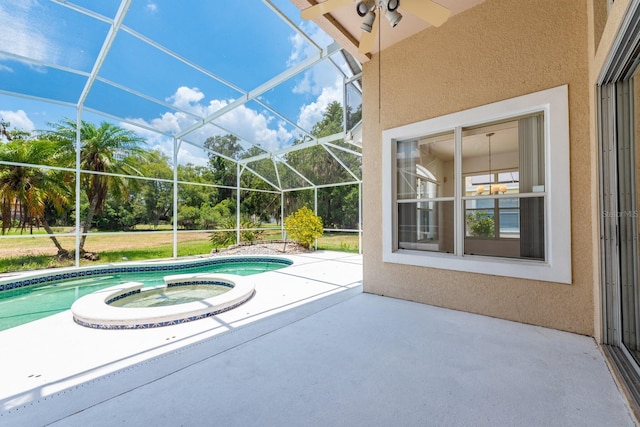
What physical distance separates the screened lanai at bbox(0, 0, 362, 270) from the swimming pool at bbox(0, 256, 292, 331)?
44.2 inches

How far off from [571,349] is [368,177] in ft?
10.0

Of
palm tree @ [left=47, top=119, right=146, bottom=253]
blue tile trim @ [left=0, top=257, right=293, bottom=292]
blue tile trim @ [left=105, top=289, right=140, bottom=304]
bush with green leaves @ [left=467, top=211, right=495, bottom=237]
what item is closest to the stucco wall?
bush with green leaves @ [left=467, top=211, right=495, bottom=237]

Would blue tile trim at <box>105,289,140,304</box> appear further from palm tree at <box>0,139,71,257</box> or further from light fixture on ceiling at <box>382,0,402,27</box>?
light fixture on ceiling at <box>382,0,402,27</box>

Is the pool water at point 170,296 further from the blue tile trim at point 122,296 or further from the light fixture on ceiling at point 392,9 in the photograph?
the light fixture on ceiling at point 392,9

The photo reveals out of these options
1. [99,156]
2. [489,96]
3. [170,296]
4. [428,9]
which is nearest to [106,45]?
[170,296]

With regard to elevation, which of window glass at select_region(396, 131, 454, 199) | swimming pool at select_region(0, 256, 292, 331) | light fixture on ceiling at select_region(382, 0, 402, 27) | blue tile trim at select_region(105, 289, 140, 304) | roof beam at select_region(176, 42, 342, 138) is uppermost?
roof beam at select_region(176, 42, 342, 138)

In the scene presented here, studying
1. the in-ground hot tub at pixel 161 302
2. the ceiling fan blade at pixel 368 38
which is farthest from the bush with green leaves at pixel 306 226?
the ceiling fan blade at pixel 368 38

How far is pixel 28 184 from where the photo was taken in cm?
766

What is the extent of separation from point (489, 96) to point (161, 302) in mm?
6083

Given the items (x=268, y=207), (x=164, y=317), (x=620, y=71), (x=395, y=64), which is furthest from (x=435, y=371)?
(x=268, y=207)

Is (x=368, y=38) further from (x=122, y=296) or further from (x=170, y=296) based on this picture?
(x=122, y=296)

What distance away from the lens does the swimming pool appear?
4.54 meters

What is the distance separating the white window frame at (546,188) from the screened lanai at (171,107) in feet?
8.12

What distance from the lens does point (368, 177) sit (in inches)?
171
